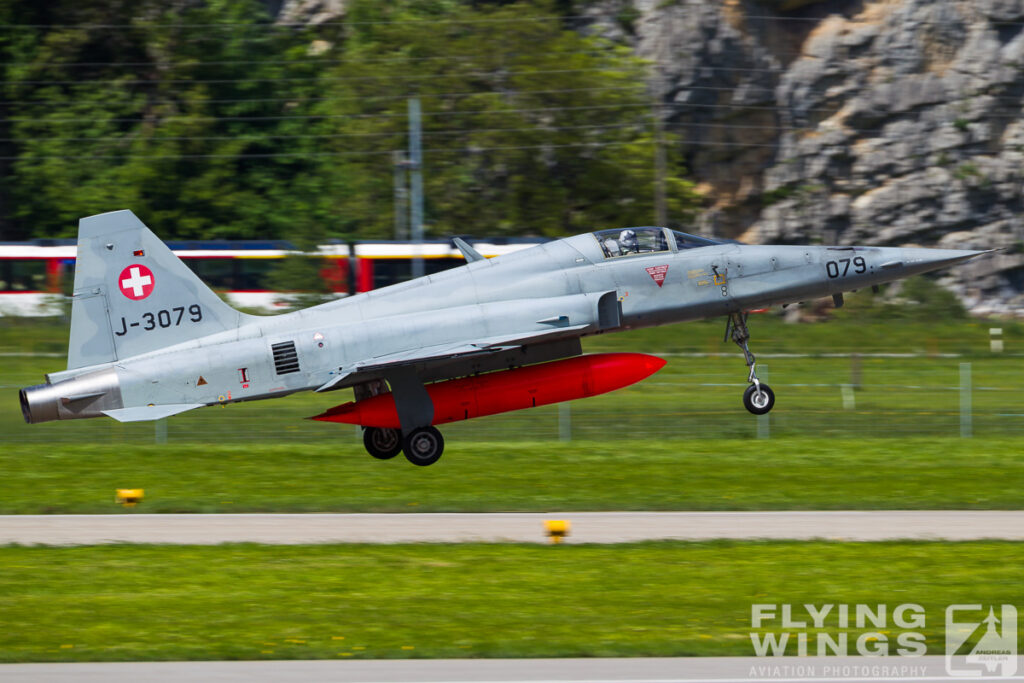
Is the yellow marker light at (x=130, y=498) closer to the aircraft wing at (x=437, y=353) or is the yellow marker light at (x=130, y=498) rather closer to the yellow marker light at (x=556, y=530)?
the aircraft wing at (x=437, y=353)

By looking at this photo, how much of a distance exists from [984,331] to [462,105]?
25645mm

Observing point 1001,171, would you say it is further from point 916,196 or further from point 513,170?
point 513,170

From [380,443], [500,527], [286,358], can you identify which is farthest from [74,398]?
[500,527]

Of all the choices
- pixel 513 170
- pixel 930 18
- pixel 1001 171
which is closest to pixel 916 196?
pixel 1001 171

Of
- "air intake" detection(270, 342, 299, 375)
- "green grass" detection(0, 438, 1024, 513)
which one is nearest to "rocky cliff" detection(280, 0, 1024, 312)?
"green grass" detection(0, 438, 1024, 513)

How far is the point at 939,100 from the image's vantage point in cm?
5409

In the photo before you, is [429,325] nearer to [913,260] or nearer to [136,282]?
[136,282]

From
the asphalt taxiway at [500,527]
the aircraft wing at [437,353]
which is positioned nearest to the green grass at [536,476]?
the asphalt taxiway at [500,527]

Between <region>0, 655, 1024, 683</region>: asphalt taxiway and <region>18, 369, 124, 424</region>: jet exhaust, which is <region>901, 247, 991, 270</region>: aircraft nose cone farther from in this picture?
<region>18, 369, 124, 424</region>: jet exhaust

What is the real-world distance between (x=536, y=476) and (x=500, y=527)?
4.25 meters

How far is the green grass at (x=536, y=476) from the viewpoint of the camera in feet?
61.9

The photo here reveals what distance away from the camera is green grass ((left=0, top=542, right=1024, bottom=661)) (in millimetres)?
11391

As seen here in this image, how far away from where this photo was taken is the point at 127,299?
1955 cm

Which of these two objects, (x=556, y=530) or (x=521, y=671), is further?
(x=556, y=530)
